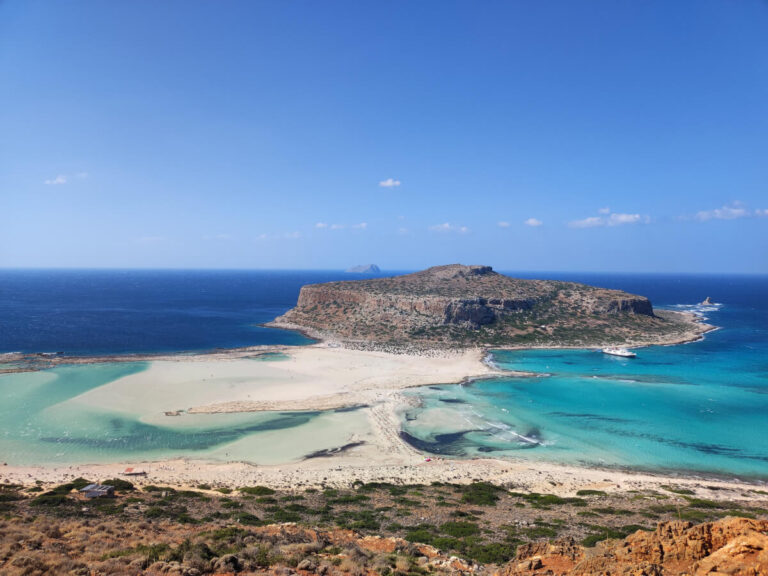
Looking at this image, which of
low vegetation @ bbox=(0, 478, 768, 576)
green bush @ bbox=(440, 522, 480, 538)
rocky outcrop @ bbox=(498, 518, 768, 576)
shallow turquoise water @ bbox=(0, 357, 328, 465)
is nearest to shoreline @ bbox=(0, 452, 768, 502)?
low vegetation @ bbox=(0, 478, 768, 576)

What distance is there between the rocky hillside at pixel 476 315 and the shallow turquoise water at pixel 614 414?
14.7m

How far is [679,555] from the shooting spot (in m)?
10.4

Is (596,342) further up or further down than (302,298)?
further down

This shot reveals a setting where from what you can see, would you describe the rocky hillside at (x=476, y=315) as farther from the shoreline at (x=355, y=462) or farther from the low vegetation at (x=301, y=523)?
the low vegetation at (x=301, y=523)

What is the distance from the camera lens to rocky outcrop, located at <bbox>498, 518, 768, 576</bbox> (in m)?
9.13

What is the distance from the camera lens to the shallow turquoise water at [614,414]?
110 feet

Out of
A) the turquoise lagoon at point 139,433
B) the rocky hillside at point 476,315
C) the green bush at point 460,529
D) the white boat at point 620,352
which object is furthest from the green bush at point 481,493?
the white boat at point 620,352

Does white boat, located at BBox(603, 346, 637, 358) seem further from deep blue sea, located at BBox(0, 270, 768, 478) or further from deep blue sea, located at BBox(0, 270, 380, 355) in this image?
deep blue sea, located at BBox(0, 270, 380, 355)

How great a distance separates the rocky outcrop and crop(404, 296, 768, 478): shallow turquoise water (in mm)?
21989

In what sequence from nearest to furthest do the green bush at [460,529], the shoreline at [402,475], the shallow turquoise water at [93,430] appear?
1. the green bush at [460,529]
2. the shoreline at [402,475]
3. the shallow turquoise water at [93,430]

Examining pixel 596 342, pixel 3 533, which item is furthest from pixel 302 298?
pixel 3 533

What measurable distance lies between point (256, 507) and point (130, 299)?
148m

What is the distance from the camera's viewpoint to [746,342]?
3130 inches

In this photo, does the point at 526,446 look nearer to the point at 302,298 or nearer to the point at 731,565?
the point at 731,565
